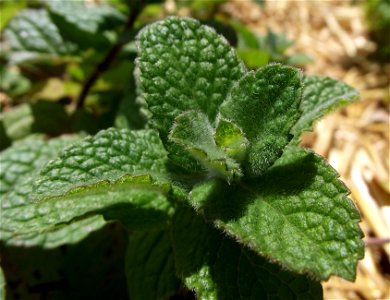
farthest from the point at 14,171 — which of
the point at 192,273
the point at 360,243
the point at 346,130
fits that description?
the point at 346,130

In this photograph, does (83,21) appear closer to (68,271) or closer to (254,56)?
(254,56)

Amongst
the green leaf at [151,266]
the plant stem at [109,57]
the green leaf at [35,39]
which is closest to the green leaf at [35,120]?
the plant stem at [109,57]

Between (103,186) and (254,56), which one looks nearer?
(103,186)

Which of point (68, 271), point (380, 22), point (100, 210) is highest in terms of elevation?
point (380, 22)

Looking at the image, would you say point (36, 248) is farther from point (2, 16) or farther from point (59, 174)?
point (2, 16)

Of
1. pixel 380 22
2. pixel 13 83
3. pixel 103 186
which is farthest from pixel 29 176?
pixel 380 22

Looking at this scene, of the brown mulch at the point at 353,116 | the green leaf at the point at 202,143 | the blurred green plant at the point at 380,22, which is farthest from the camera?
the blurred green plant at the point at 380,22

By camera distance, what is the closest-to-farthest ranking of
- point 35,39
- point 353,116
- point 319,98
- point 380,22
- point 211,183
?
point 211,183 < point 319,98 < point 35,39 < point 353,116 < point 380,22

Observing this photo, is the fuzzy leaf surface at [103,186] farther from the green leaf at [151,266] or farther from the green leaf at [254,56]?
the green leaf at [254,56]
